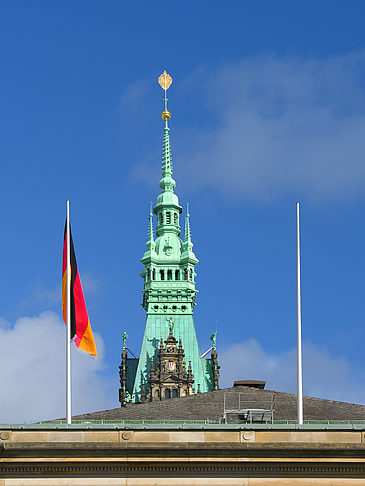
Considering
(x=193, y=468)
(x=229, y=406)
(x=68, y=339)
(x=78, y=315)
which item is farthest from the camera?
(x=229, y=406)

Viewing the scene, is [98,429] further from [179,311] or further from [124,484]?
[179,311]

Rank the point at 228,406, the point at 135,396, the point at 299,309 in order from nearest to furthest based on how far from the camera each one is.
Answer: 1. the point at 299,309
2. the point at 228,406
3. the point at 135,396

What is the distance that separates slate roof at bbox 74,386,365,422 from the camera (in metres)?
53.7

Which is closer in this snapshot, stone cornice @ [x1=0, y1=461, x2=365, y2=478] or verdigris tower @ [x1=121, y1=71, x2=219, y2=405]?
stone cornice @ [x1=0, y1=461, x2=365, y2=478]

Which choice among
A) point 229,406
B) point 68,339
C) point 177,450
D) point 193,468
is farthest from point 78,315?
point 193,468

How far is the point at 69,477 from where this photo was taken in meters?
42.7

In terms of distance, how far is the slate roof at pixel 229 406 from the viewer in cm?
5369

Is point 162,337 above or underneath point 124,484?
above

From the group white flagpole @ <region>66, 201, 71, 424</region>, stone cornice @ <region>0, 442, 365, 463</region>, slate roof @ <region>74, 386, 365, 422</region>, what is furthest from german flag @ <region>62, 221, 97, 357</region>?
stone cornice @ <region>0, 442, 365, 463</region>

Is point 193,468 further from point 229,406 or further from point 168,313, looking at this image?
point 168,313

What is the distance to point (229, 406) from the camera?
56031mm

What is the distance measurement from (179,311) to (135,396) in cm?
1843

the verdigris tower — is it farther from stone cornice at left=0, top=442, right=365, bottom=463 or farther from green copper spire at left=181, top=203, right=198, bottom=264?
stone cornice at left=0, top=442, right=365, bottom=463

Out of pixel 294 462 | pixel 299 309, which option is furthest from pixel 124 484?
pixel 299 309
